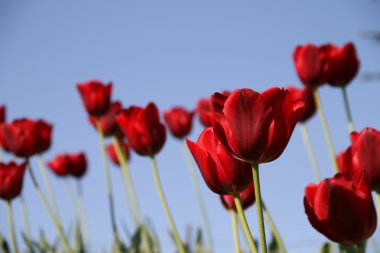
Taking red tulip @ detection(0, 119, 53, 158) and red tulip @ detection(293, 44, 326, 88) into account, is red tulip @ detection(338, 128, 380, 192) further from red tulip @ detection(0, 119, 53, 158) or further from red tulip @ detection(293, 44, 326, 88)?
red tulip @ detection(0, 119, 53, 158)

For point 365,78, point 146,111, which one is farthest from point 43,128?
point 365,78

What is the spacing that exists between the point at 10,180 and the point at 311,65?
125 centimetres

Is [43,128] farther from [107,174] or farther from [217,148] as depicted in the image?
[217,148]

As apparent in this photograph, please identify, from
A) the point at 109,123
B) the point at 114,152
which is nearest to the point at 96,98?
the point at 109,123

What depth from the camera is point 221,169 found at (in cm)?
89

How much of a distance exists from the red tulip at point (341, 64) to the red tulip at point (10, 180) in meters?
1.27

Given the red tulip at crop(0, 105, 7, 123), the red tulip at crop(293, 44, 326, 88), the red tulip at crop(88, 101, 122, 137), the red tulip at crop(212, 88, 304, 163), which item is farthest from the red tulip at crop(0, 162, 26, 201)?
the red tulip at crop(212, 88, 304, 163)

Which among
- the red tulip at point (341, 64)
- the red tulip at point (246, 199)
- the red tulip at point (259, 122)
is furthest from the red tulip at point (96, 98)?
the red tulip at point (259, 122)

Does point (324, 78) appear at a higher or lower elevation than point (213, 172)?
higher

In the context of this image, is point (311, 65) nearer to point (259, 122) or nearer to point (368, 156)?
point (368, 156)

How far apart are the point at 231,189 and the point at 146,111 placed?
880 millimetres

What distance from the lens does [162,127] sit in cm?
176

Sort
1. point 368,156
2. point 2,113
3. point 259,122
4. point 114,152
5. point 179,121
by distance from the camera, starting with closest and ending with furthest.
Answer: point 259,122 → point 368,156 → point 179,121 → point 2,113 → point 114,152

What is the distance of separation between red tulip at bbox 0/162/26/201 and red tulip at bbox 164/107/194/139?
950 mm
